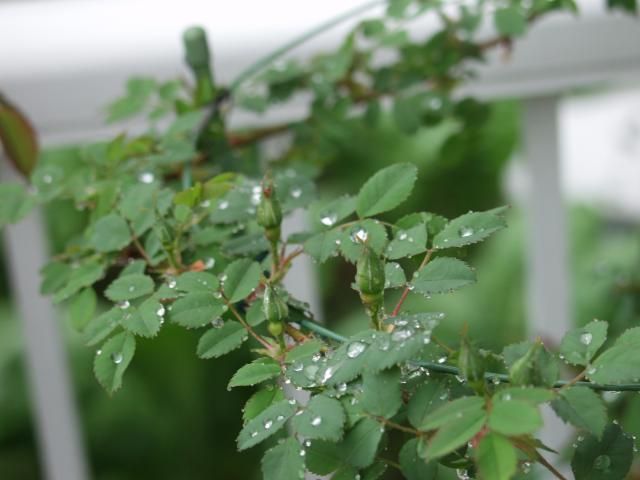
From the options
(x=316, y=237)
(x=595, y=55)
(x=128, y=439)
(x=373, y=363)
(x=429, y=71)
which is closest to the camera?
(x=373, y=363)

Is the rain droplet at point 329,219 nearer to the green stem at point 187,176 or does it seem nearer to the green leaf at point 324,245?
the green leaf at point 324,245

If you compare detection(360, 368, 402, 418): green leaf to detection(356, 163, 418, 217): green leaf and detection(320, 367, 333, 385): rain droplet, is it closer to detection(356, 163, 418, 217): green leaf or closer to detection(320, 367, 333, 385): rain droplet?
detection(320, 367, 333, 385): rain droplet

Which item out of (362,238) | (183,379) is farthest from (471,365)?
(183,379)

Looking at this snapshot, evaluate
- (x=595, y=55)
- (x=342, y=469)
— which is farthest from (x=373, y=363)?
(x=595, y=55)

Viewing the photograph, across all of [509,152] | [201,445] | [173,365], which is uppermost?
[509,152]

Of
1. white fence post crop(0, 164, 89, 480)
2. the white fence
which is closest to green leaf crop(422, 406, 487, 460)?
the white fence

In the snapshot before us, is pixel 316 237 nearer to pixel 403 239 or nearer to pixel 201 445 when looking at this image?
pixel 403 239

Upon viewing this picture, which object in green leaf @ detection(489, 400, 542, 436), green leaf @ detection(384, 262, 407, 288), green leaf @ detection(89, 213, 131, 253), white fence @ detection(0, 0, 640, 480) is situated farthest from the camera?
white fence @ detection(0, 0, 640, 480)
